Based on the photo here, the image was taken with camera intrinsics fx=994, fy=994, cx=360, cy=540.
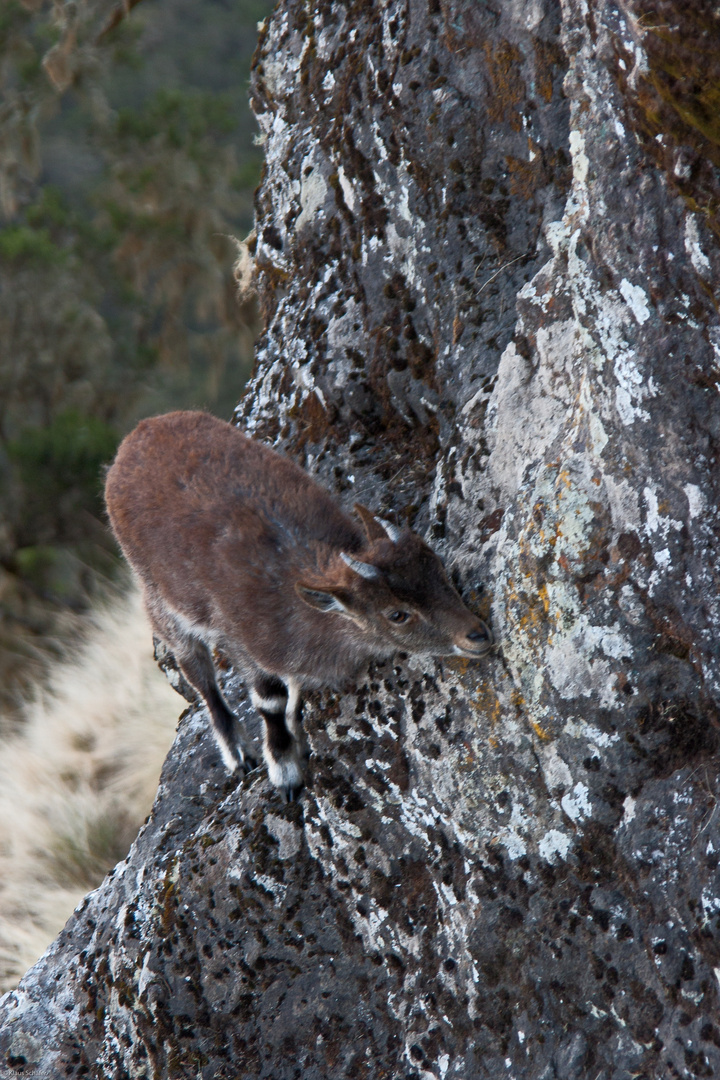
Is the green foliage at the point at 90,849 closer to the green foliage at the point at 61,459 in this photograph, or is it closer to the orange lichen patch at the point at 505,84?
the orange lichen patch at the point at 505,84

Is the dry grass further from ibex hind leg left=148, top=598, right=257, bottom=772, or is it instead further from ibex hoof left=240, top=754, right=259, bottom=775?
ibex hoof left=240, top=754, right=259, bottom=775

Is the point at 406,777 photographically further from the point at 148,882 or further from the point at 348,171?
the point at 348,171

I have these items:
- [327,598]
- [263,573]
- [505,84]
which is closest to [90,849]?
[263,573]

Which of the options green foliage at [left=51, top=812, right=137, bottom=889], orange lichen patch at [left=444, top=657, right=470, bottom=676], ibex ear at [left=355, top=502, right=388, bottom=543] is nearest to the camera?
orange lichen patch at [left=444, top=657, right=470, bottom=676]

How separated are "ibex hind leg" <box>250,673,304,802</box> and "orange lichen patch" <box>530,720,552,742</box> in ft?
4.55

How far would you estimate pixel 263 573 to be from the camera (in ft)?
15.1

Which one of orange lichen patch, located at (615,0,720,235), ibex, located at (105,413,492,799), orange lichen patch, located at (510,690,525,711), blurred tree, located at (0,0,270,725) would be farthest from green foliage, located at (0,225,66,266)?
orange lichen patch, located at (615,0,720,235)

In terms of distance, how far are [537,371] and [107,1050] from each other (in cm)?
375

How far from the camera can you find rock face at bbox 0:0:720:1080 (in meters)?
2.88

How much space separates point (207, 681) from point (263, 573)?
3.15 ft

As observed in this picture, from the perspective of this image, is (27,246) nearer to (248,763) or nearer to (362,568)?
(248,763)

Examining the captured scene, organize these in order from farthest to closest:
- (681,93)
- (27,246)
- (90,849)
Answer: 1. (27,246)
2. (90,849)
3. (681,93)

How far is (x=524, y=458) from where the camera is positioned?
141 inches

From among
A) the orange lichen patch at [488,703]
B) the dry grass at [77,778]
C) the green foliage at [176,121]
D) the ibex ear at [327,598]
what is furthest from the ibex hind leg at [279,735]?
the green foliage at [176,121]
